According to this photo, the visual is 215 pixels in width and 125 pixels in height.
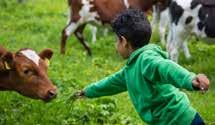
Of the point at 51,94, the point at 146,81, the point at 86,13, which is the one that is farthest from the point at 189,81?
the point at 86,13

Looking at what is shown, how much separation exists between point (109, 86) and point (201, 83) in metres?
1.54

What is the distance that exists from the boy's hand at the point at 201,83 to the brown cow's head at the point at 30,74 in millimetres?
2798

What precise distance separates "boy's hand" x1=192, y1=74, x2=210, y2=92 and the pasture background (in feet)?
10.2

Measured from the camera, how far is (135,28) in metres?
4.98

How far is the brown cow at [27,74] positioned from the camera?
6875 mm

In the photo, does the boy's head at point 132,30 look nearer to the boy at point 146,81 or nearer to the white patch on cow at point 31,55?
the boy at point 146,81

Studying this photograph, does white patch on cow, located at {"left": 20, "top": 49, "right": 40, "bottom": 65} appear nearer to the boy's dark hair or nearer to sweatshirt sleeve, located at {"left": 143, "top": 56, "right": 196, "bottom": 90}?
the boy's dark hair

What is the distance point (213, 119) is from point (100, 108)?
5.01 feet

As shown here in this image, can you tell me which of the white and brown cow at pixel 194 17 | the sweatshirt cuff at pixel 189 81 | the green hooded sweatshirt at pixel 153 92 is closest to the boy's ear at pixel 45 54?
the green hooded sweatshirt at pixel 153 92

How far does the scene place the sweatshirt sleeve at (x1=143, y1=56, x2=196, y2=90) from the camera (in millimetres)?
4361

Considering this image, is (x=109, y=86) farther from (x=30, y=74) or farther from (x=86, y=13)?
(x=86, y=13)

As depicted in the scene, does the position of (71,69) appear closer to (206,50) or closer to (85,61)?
(85,61)

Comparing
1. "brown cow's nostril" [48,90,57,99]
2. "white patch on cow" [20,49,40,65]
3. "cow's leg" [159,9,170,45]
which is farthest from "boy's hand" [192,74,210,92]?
"cow's leg" [159,9,170,45]

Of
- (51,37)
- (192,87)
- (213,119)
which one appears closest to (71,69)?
(213,119)
